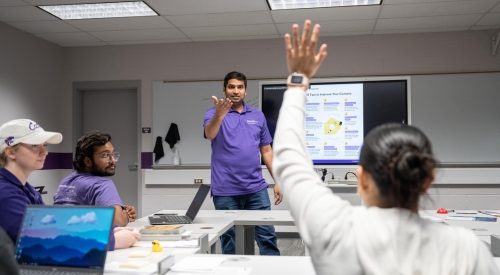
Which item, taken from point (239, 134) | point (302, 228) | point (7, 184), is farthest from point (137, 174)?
point (302, 228)

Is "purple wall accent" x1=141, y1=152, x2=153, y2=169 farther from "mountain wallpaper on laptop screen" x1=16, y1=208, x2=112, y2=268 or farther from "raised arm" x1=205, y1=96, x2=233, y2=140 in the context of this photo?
"mountain wallpaper on laptop screen" x1=16, y1=208, x2=112, y2=268

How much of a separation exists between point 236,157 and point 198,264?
1.63 metres

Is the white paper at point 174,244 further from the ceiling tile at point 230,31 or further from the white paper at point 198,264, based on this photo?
the ceiling tile at point 230,31

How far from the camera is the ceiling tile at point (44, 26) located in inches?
183

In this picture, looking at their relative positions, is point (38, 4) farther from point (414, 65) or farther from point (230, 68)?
point (414, 65)

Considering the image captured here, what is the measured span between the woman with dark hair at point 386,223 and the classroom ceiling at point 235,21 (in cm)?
344

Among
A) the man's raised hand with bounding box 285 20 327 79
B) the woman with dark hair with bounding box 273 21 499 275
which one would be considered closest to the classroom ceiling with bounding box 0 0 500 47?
the man's raised hand with bounding box 285 20 327 79

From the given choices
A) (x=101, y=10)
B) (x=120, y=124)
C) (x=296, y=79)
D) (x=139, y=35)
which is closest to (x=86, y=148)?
(x=296, y=79)

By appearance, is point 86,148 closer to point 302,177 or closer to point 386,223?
point 302,177

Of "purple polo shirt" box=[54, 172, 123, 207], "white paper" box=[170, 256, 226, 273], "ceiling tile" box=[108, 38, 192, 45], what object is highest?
"ceiling tile" box=[108, 38, 192, 45]

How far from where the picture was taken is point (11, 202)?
4.92 feet

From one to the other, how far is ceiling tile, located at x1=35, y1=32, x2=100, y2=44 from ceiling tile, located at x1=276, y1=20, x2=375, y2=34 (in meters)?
2.23

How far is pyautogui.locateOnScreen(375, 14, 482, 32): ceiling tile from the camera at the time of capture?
453 cm

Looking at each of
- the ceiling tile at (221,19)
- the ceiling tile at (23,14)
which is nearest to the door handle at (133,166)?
the ceiling tile at (221,19)
